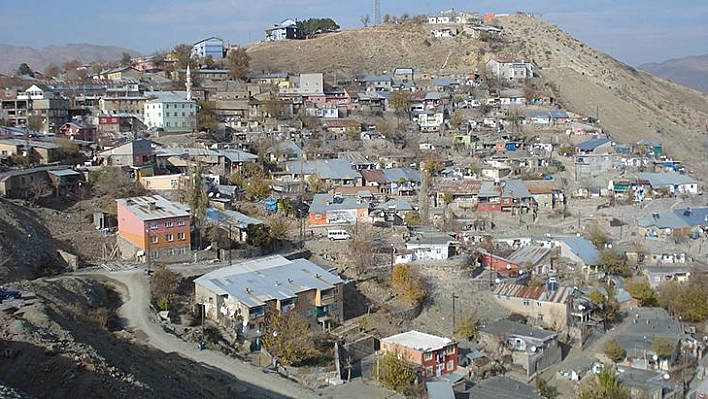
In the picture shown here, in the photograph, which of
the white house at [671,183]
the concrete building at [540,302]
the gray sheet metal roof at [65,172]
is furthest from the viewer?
the white house at [671,183]

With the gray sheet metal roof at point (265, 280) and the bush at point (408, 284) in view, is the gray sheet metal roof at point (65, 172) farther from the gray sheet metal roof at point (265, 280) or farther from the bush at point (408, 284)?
the bush at point (408, 284)

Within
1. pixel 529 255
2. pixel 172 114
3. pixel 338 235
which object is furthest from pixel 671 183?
pixel 172 114

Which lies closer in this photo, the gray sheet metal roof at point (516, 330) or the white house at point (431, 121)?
the gray sheet metal roof at point (516, 330)

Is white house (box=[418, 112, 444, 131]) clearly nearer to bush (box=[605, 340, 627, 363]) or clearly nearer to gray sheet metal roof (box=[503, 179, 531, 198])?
gray sheet metal roof (box=[503, 179, 531, 198])

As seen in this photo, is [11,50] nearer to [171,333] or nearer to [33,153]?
[33,153]

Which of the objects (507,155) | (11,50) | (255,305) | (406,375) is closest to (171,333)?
(255,305)

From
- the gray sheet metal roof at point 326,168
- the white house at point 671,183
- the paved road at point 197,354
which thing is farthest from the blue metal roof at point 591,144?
the paved road at point 197,354

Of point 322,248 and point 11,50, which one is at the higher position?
point 11,50
